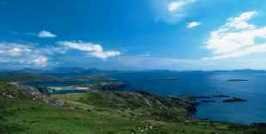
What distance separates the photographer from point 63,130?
32625 millimetres

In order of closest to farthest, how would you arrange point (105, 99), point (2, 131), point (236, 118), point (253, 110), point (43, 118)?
point (2, 131), point (43, 118), point (105, 99), point (236, 118), point (253, 110)

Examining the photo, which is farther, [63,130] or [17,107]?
[17,107]

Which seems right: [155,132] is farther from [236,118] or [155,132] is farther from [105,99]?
[236,118]

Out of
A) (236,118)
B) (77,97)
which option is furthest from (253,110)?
(77,97)

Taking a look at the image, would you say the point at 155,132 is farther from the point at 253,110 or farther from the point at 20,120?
the point at 253,110

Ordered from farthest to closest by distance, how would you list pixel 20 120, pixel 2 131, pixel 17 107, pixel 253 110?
pixel 253 110 < pixel 17 107 < pixel 20 120 < pixel 2 131

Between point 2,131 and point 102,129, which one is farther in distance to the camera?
point 102,129

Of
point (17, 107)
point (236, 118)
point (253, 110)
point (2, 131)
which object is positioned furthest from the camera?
point (253, 110)

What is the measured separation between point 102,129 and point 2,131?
9960mm

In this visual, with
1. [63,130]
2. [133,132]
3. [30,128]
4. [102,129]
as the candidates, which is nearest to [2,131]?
[30,128]

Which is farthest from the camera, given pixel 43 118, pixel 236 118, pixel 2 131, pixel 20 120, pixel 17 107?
pixel 236 118

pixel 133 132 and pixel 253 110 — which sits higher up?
pixel 133 132

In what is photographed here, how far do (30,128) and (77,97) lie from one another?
9675 cm

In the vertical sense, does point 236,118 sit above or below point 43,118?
below
